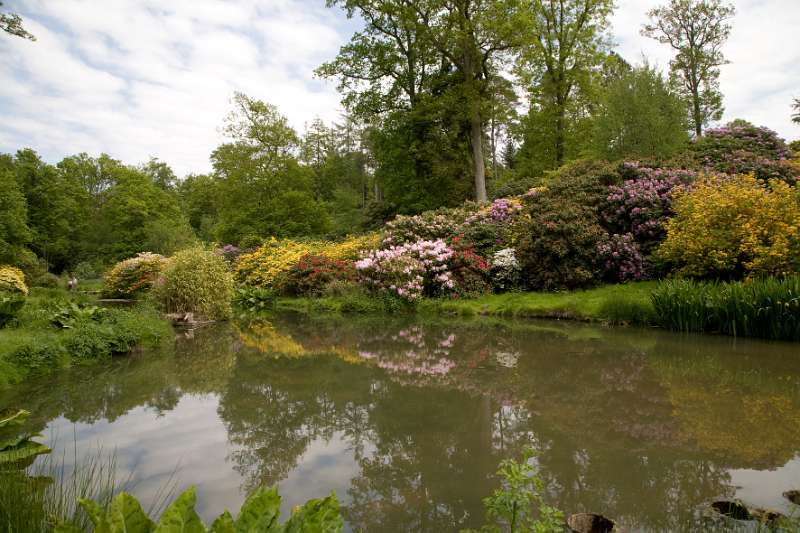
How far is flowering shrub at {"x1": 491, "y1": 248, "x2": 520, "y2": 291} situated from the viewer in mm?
15414

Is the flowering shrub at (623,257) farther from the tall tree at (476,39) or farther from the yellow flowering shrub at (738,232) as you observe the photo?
the tall tree at (476,39)

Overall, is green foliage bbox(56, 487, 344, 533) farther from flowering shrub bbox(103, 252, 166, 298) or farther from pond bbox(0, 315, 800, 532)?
flowering shrub bbox(103, 252, 166, 298)

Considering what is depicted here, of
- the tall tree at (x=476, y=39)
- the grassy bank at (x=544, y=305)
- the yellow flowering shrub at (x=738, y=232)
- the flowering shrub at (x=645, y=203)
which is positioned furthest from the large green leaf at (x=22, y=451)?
the tall tree at (x=476, y=39)

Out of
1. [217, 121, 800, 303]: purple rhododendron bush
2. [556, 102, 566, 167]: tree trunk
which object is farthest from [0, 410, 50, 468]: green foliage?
[556, 102, 566, 167]: tree trunk

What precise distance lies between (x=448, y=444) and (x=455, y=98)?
2144cm

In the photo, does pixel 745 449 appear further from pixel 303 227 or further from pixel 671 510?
pixel 303 227

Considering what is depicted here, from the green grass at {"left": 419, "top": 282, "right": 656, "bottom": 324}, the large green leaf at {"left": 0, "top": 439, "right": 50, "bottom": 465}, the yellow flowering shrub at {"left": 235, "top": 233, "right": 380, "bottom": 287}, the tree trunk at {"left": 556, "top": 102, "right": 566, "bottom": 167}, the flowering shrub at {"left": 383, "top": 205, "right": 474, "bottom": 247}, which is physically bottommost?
the large green leaf at {"left": 0, "top": 439, "right": 50, "bottom": 465}

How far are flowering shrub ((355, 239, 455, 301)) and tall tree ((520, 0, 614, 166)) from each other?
13464mm

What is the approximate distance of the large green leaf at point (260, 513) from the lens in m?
2.17

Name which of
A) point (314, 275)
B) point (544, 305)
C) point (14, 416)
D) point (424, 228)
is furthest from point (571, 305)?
point (14, 416)

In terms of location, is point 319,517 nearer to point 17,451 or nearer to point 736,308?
point 17,451

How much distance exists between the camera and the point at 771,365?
680 centimetres

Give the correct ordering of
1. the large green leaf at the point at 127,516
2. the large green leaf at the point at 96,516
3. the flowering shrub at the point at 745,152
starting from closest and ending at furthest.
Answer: the large green leaf at the point at 96,516, the large green leaf at the point at 127,516, the flowering shrub at the point at 745,152

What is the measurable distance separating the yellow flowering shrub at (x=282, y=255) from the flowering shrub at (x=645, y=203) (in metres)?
8.50
